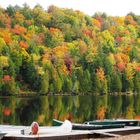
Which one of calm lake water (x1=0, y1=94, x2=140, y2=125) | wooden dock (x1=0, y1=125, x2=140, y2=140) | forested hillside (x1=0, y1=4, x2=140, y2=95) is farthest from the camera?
forested hillside (x1=0, y1=4, x2=140, y2=95)

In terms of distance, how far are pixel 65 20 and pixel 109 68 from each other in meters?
30.3

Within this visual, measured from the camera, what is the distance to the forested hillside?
4134 inches

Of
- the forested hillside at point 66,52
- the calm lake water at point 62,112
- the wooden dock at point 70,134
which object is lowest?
the wooden dock at point 70,134

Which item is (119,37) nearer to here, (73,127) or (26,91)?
(26,91)

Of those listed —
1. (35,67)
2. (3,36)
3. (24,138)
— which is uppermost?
(3,36)

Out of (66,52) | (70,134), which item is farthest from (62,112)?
(66,52)

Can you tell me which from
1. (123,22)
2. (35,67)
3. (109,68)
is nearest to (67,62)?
(109,68)

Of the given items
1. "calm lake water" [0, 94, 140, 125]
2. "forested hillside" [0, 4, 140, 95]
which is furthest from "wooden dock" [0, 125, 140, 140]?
"forested hillside" [0, 4, 140, 95]

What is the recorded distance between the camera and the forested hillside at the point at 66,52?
4134 inches

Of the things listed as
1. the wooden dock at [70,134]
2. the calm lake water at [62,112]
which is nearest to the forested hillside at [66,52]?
the calm lake water at [62,112]

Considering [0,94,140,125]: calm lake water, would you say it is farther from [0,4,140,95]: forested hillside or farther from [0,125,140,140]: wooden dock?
[0,4,140,95]: forested hillside

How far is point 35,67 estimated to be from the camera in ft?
346

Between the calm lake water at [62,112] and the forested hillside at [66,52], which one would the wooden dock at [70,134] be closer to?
the calm lake water at [62,112]

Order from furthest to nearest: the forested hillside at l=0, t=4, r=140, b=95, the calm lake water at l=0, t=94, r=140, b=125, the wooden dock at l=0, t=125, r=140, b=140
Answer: the forested hillside at l=0, t=4, r=140, b=95, the calm lake water at l=0, t=94, r=140, b=125, the wooden dock at l=0, t=125, r=140, b=140
